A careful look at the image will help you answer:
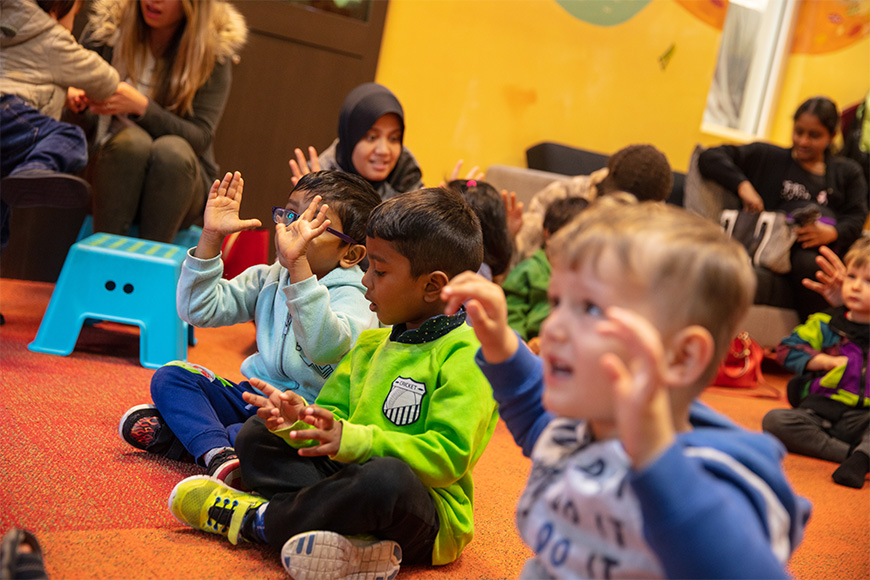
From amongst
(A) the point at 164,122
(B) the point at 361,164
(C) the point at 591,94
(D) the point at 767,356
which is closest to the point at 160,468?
(B) the point at 361,164

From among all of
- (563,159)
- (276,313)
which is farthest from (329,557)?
(563,159)

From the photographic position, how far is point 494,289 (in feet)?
2.46

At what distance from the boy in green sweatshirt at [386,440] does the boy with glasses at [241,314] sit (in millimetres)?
148

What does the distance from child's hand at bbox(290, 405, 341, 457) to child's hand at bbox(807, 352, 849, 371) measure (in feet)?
6.10

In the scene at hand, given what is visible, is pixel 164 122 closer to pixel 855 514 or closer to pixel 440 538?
pixel 440 538

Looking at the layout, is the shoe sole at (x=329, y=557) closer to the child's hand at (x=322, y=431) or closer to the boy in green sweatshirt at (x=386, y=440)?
the boy in green sweatshirt at (x=386, y=440)

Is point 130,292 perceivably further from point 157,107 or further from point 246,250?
point 157,107

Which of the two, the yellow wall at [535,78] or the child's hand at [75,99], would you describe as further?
the yellow wall at [535,78]

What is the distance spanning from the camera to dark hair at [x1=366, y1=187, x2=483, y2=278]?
108cm

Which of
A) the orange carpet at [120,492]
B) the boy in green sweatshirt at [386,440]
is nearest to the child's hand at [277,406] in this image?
the boy in green sweatshirt at [386,440]

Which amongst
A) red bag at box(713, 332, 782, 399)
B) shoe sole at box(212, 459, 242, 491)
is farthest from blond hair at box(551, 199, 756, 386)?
red bag at box(713, 332, 782, 399)

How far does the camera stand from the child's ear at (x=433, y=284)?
3.55 feet

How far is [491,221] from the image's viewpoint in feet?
6.55

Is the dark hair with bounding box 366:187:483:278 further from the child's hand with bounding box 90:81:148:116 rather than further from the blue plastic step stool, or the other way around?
the child's hand with bounding box 90:81:148:116
